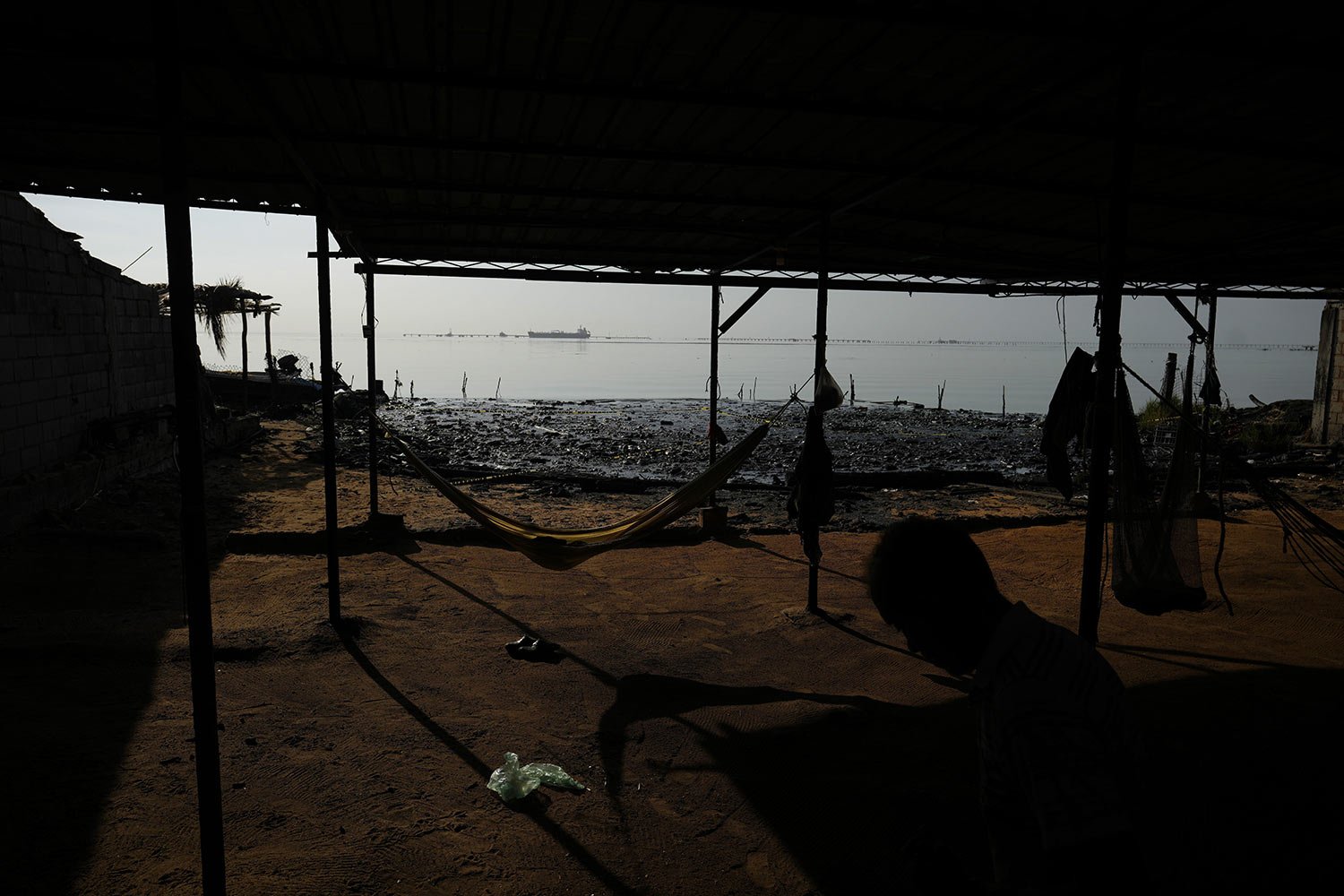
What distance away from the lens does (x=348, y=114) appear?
3393 millimetres

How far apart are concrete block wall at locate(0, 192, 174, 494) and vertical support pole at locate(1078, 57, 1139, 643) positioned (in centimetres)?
749

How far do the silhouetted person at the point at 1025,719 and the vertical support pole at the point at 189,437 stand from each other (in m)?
1.30

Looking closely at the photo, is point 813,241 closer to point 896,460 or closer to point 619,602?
point 619,602

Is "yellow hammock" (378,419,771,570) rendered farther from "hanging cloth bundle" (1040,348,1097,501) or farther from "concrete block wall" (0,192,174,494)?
"concrete block wall" (0,192,174,494)

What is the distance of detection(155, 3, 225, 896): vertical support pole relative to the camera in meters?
1.51

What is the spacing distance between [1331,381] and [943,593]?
15835 millimetres

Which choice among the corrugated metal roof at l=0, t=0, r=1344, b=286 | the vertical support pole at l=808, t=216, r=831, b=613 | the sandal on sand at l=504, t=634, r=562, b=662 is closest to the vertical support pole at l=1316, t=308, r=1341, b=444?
the corrugated metal roof at l=0, t=0, r=1344, b=286

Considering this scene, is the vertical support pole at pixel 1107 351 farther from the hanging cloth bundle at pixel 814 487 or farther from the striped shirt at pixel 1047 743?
the hanging cloth bundle at pixel 814 487

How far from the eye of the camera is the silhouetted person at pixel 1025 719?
94 centimetres

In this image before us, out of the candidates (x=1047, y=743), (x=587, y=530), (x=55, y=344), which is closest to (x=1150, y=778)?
(x=1047, y=743)

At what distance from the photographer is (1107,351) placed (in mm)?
2787

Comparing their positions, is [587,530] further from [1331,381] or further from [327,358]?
[1331,381]

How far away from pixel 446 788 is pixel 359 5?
2671 millimetres

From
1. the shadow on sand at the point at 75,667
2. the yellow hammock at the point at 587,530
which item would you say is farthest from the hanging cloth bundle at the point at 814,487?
the shadow on sand at the point at 75,667
